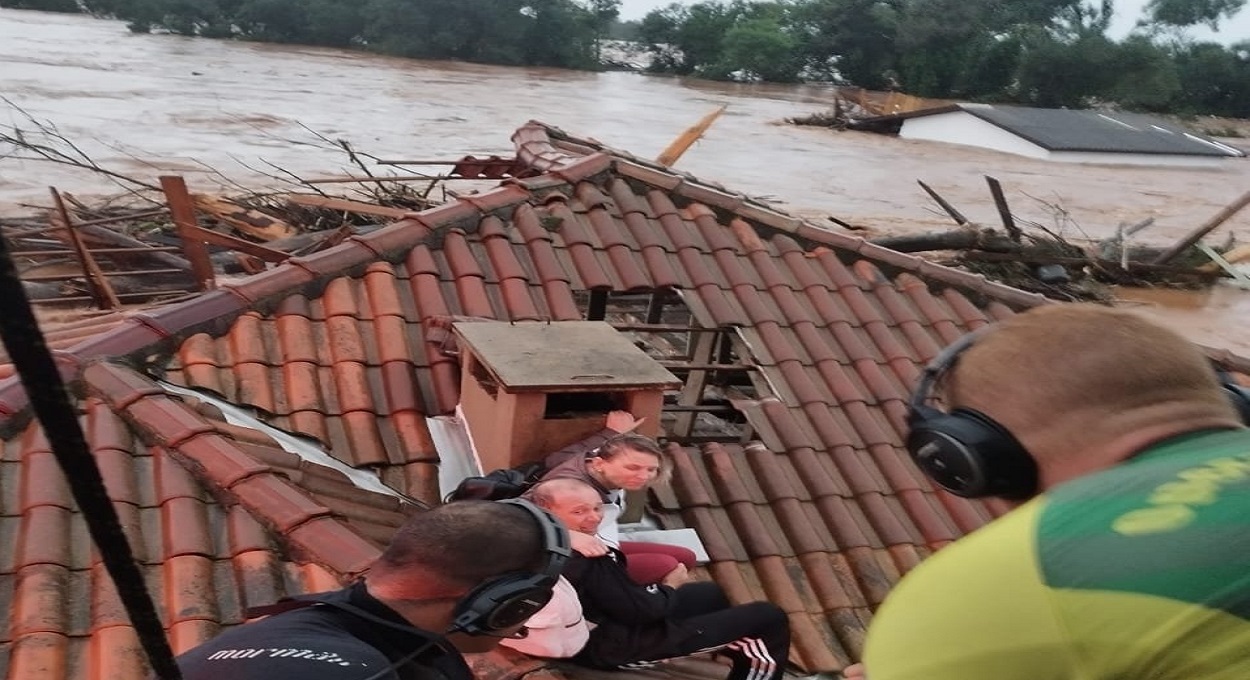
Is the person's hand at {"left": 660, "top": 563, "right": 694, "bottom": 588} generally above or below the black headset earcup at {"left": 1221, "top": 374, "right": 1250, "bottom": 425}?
below

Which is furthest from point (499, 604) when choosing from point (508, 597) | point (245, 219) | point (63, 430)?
point (245, 219)

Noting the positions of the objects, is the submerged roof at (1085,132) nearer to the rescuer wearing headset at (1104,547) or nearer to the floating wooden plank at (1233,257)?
the floating wooden plank at (1233,257)

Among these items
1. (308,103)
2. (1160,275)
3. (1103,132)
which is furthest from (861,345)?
(1103,132)

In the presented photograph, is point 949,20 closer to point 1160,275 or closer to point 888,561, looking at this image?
point 1160,275

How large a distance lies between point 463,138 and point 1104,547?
3165 cm

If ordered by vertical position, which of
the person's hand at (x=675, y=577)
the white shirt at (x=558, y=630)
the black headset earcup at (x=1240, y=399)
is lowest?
the person's hand at (x=675, y=577)

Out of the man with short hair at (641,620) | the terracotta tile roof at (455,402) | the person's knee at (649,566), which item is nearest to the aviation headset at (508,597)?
the man with short hair at (641,620)

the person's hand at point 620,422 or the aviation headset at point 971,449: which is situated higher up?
the aviation headset at point 971,449

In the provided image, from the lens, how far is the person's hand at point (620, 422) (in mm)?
4324

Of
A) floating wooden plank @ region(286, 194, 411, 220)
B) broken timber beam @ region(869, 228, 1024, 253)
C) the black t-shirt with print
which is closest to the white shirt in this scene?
the black t-shirt with print

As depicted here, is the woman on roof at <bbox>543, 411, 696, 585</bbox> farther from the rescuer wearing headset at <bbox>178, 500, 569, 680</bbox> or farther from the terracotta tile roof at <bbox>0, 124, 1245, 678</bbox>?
the rescuer wearing headset at <bbox>178, 500, 569, 680</bbox>

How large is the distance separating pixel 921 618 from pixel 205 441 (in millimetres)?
3379

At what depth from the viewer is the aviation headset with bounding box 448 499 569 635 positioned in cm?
228

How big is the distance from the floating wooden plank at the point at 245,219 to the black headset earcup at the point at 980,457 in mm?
11362
